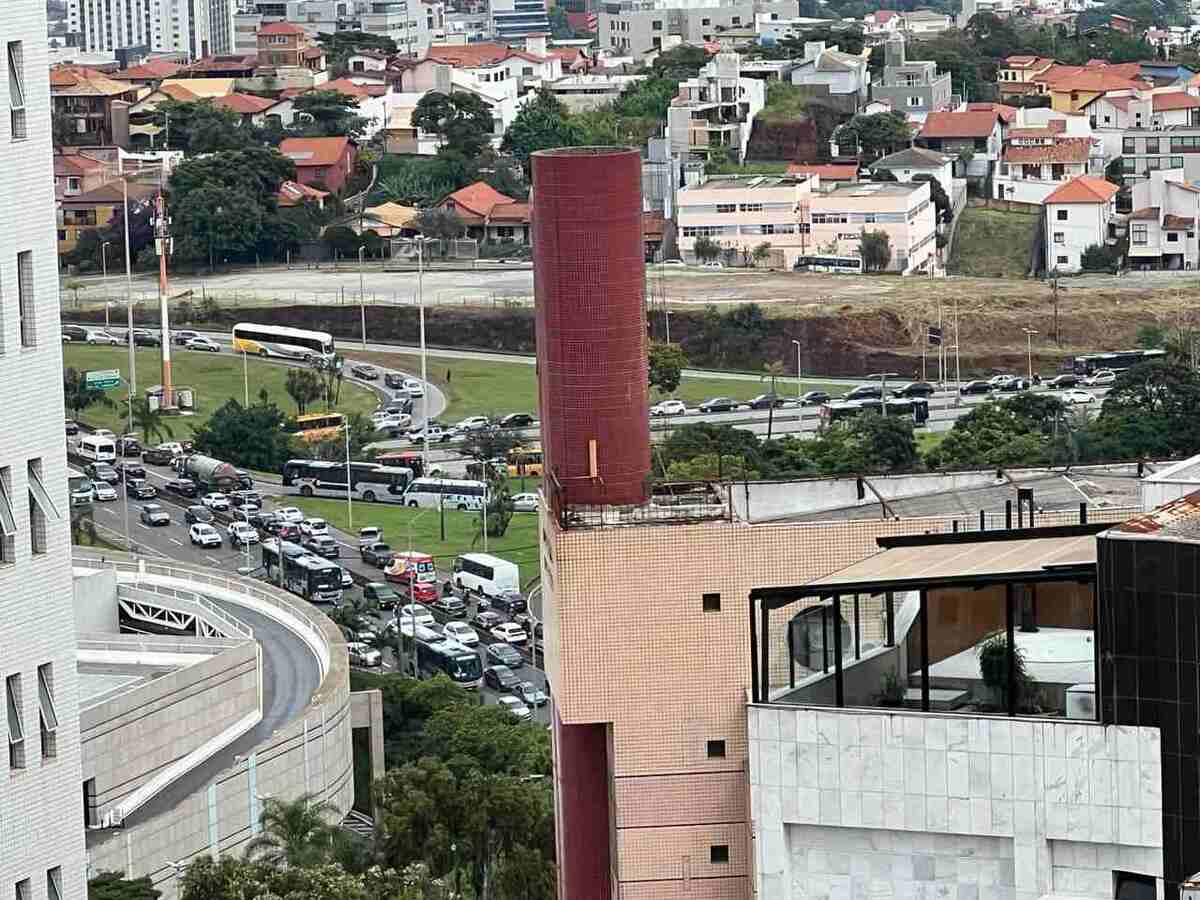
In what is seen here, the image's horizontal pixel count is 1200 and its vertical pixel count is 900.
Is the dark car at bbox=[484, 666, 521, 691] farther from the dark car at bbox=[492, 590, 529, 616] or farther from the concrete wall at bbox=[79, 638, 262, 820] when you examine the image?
the concrete wall at bbox=[79, 638, 262, 820]

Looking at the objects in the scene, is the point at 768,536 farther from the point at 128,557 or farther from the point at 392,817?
the point at 128,557

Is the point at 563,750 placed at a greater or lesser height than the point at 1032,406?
greater

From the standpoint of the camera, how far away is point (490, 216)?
98312mm

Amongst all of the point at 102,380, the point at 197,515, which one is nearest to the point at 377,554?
the point at 197,515

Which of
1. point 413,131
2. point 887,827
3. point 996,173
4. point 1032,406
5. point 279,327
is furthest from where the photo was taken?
point 413,131

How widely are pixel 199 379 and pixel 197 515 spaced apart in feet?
51.9

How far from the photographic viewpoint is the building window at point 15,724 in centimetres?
1936

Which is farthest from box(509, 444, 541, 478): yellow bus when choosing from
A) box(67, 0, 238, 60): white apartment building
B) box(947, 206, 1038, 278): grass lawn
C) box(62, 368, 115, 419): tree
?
box(67, 0, 238, 60): white apartment building

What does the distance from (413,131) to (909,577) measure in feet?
316

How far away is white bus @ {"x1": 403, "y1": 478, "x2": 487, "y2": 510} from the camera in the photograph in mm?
63688

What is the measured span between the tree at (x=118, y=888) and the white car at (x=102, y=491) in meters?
36.4

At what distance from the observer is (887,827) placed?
57.8 ft

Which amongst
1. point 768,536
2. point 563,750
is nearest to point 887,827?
point 768,536

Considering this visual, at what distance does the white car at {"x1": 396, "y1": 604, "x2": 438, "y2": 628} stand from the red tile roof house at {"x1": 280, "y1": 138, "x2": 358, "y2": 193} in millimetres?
51723
